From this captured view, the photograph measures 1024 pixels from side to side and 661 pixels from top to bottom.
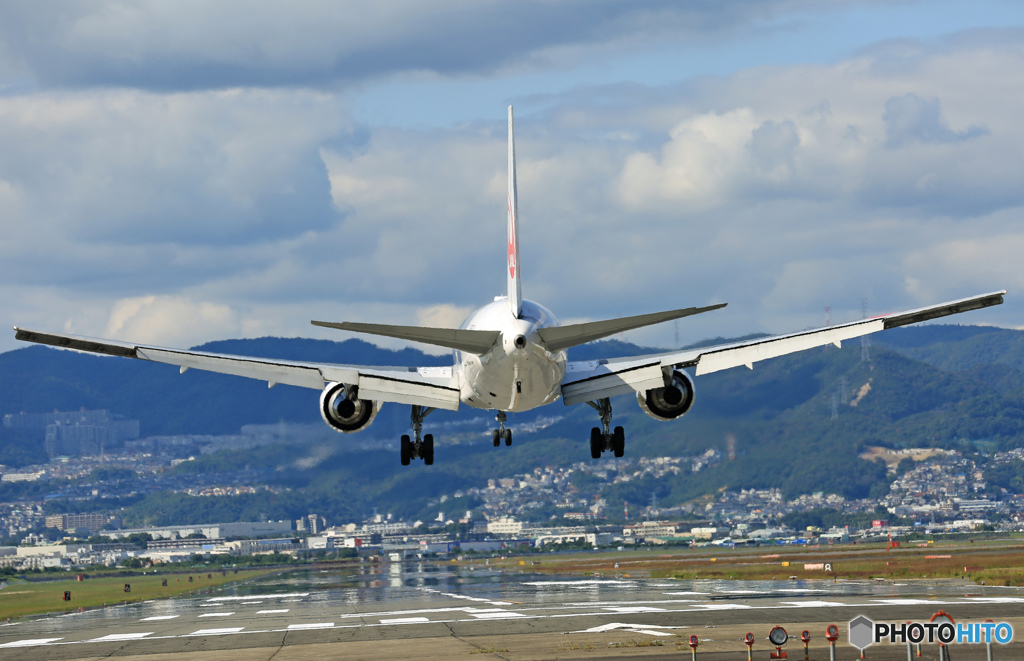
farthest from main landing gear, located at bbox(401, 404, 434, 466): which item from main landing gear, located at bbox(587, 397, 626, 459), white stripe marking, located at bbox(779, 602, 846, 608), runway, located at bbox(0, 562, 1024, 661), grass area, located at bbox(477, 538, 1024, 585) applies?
grass area, located at bbox(477, 538, 1024, 585)

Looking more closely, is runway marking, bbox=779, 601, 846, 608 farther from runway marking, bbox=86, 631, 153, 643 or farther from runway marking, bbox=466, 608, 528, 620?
runway marking, bbox=86, 631, 153, 643

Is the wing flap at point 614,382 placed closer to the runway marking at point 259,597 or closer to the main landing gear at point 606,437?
the main landing gear at point 606,437

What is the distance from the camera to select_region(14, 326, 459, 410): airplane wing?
40.5 metres

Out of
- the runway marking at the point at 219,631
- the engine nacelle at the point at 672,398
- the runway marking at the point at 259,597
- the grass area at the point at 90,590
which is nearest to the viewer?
the engine nacelle at the point at 672,398

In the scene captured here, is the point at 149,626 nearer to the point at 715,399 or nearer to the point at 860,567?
the point at 860,567

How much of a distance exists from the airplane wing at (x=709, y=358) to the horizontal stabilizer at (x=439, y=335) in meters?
7.64

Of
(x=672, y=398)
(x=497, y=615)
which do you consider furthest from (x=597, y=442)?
(x=497, y=615)

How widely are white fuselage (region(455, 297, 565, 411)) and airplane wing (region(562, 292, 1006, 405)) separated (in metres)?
2.73

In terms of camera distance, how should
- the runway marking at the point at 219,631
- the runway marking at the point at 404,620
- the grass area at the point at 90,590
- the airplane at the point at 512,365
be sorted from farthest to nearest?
the grass area at the point at 90,590 < the runway marking at the point at 404,620 < the runway marking at the point at 219,631 < the airplane at the point at 512,365

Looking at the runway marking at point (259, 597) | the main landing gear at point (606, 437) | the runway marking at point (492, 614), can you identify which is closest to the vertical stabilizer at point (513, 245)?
the main landing gear at point (606, 437)

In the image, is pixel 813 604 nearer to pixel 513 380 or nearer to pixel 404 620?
pixel 404 620

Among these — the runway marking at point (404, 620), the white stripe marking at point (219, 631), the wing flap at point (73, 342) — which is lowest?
the white stripe marking at point (219, 631)

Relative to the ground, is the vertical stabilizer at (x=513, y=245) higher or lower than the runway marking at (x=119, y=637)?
higher

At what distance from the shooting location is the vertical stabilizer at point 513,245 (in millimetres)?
37131
